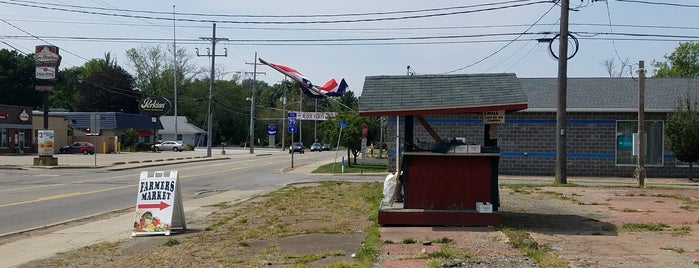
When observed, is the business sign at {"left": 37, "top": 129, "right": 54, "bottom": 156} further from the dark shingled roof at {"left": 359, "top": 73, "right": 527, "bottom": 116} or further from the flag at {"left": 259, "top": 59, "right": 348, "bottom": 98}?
the dark shingled roof at {"left": 359, "top": 73, "right": 527, "bottom": 116}

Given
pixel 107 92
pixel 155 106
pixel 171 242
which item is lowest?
pixel 171 242

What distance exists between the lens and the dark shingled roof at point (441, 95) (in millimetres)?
11414

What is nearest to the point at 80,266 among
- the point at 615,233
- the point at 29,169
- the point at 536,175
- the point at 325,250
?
the point at 325,250

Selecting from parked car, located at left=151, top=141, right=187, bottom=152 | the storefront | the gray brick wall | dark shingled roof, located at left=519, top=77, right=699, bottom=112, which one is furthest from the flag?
parked car, located at left=151, top=141, right=187, bottom=152

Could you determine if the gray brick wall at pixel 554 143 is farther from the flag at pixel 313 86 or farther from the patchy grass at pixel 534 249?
the patchy grass at pixel 534 249

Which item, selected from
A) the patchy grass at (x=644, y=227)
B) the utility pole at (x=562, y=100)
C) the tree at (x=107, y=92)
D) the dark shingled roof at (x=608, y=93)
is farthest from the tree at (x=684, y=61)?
the tree at (x=107, y=92)

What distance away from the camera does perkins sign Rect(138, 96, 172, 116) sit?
3233 inches

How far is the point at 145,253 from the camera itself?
9.81 m

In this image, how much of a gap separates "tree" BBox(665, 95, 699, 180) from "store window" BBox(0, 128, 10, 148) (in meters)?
53.7

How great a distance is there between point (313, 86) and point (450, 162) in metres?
21.8

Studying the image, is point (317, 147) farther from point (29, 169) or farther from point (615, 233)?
point (615, 233)

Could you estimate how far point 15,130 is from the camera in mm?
61406

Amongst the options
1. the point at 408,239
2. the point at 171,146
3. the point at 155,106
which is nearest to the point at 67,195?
the point at 408,239

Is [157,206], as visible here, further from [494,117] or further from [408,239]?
[494,117]
